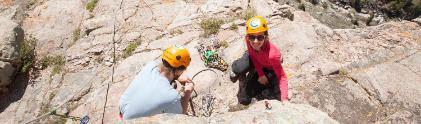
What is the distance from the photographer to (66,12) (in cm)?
1095

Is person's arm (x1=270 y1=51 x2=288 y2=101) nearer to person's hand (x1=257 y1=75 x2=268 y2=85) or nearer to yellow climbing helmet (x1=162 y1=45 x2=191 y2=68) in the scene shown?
person's hand (x1=257 y1=75 x2=268 y2=85)

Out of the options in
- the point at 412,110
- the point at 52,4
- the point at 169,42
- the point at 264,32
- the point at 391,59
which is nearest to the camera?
the point at 264,32

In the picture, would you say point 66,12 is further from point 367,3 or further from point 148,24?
point 367,3

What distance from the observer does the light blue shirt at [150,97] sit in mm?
5098

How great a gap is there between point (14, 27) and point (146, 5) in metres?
3.24

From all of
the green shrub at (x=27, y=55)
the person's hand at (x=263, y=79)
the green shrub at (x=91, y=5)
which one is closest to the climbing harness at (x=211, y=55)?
the person's hand at (x=263, y=79)

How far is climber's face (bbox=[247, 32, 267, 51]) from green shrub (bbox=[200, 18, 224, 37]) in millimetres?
2767

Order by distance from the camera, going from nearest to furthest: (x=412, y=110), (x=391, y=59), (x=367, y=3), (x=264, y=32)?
(x=264, y=32), (x=412, y=110), (x=391, y=59), (x=367, y=3)

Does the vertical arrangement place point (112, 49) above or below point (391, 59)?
below

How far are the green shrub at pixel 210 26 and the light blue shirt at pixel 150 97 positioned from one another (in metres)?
3.77

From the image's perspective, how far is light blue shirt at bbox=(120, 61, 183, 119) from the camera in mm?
5098

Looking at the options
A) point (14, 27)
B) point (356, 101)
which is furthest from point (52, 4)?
point (356, 101)

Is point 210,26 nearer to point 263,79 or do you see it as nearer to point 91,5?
point 263,79

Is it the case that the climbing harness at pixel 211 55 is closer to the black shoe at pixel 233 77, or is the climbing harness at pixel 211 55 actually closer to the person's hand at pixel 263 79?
the black shoe at pixel 233 77
